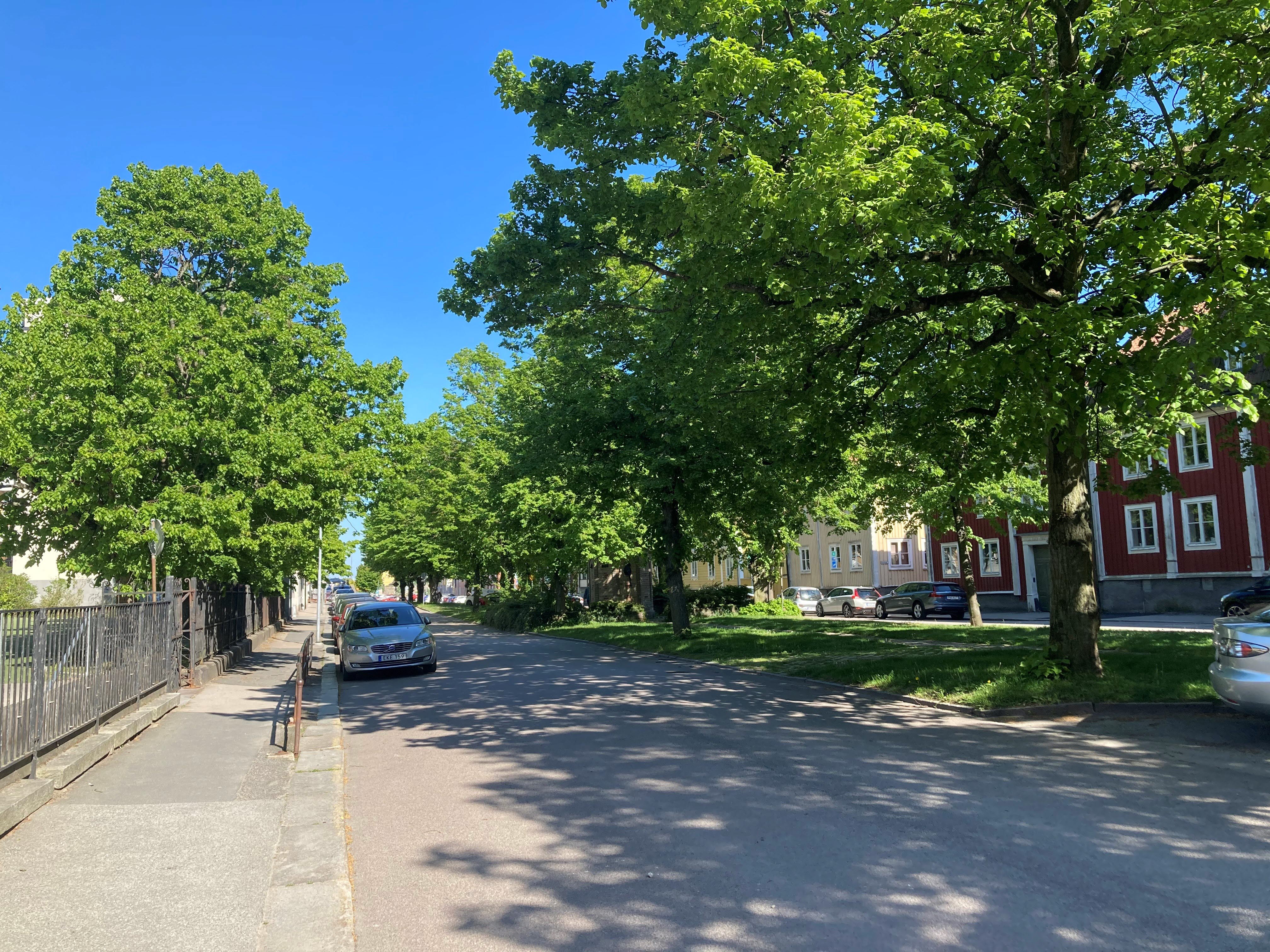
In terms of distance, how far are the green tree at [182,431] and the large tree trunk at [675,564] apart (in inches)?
291

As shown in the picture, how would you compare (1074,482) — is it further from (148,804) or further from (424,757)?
(148,804)

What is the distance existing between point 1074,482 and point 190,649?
1451cm

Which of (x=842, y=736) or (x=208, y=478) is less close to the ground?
(x=208, y=478)

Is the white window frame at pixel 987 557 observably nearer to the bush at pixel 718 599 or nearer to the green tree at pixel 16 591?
the bush at pixel 718 599

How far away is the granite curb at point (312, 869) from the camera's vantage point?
4.69 m

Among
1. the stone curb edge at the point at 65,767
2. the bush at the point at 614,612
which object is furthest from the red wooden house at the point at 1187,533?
the stone curb edge at the point at 65,767

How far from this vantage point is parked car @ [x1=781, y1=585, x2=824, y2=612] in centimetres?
4388

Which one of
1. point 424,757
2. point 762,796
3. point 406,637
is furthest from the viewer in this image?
point 406,637

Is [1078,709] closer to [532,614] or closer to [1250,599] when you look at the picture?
[1250,599]

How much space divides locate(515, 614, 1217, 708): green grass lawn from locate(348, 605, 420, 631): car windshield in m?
6.12

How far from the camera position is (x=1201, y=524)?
108ft

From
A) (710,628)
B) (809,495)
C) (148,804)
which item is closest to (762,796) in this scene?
(148,804)

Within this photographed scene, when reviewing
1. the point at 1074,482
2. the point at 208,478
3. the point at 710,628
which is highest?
the point at 208,478

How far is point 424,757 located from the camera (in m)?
9.51
